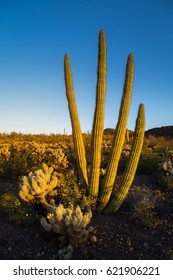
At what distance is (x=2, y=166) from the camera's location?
361 inches

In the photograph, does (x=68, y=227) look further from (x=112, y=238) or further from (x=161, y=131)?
(x=161, y=131)

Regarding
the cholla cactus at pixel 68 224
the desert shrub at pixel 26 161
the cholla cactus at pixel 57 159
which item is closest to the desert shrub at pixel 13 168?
the desert shrub at pixel 26 161

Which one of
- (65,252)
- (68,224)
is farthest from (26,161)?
(65,252)

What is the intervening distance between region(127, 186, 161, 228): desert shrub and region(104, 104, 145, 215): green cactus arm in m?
0.36

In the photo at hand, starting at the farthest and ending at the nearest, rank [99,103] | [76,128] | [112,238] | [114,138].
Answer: [76,128], [114,138], [99,103], [112,238]

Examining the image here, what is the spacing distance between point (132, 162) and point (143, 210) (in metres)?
1.01

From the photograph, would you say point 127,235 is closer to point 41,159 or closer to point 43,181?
point 43,181

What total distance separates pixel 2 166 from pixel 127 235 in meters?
4.57

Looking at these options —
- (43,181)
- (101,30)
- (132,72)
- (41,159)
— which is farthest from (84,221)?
(41,159)

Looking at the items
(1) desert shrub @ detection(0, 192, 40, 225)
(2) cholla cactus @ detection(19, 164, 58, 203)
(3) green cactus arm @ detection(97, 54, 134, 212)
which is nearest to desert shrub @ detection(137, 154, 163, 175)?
(3) green cactus arm @ detection(97, 54, 134, 212)

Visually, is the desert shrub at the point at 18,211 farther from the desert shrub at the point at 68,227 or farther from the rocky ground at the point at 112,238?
the desert shrub at the point at 68,227

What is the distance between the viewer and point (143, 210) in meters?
6.76

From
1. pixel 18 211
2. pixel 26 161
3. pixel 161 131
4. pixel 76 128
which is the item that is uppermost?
pixel 161 131

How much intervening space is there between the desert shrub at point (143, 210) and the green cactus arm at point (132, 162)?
1.18 feet
